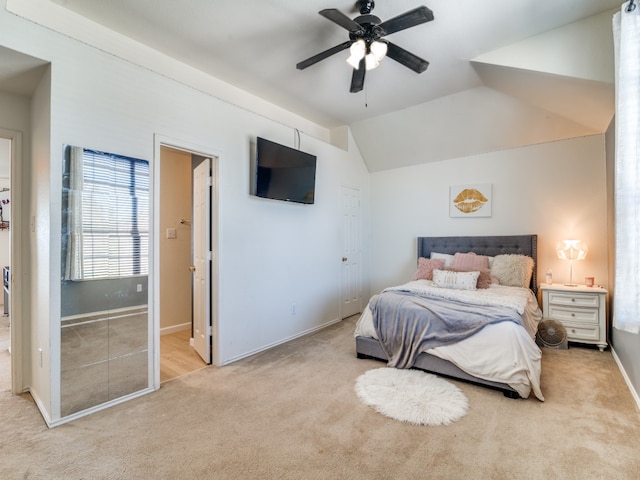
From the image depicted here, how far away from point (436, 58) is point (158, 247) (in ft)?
10.4

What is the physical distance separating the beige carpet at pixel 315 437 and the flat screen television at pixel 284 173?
6.59 feet

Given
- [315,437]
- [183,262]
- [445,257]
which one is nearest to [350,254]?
[445,257]

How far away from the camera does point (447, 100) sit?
3998mm

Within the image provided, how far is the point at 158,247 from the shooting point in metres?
2.66

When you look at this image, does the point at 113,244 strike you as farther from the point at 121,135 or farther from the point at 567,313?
the point at 567,313

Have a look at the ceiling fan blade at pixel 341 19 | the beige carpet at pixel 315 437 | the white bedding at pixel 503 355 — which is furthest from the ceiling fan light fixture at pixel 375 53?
the beige carpet at pixel 315 437

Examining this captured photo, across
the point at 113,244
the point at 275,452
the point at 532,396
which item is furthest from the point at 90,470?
the point at 532,396

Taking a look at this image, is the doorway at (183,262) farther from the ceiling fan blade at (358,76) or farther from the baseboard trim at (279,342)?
the ceiling fan blade at (358,76)

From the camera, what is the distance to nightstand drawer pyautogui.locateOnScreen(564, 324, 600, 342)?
342 centimetres

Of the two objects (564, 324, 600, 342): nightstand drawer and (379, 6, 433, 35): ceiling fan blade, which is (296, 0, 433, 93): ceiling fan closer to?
(379, 6, 433, 35): ceiling fan blade

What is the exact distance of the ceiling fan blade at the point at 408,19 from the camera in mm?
2011

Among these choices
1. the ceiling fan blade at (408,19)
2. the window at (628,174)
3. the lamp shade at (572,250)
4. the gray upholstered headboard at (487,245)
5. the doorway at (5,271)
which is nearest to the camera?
the window at (628,174)

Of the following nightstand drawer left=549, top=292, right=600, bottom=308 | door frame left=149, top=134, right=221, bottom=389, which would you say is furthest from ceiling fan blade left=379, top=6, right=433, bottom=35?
nightstand drawer left=549, top=292, right=600, bottom=308

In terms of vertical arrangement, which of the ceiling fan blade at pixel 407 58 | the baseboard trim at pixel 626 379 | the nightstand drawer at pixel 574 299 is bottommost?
the baseboard trim at pixel 626 379
